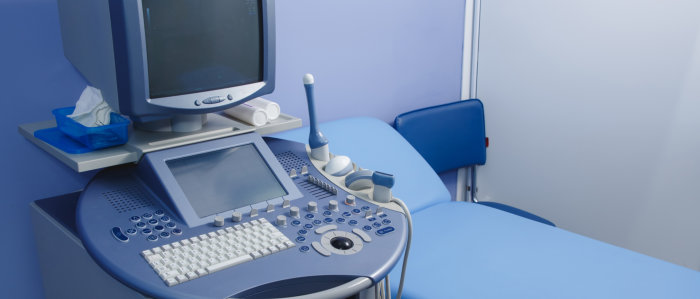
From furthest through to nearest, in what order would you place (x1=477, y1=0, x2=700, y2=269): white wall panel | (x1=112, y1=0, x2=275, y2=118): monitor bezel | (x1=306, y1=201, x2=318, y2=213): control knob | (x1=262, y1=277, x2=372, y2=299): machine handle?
(x1=477, y1=0, x2=700, y2=269): white wall panel → (x1=306, y1=201, x2=318, y2=213): control knob → (x1=112, y1=0, x2=275, y2=118): monitor bezel → (x1=262, y1=277, x2=372, y2=299): machine handle

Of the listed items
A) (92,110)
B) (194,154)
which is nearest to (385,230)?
(194,154)

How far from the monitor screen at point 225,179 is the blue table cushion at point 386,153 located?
0.56 meters

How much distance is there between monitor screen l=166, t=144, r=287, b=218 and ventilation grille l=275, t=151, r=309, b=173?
115 mm

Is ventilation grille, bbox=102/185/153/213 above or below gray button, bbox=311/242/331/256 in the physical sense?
above

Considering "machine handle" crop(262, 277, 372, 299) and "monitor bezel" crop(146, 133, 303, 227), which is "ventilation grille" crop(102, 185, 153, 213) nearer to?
"monitor bezel" crop(146, 133, 303, 227)

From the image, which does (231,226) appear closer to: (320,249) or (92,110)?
(320,249)

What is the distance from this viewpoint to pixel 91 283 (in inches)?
45.3

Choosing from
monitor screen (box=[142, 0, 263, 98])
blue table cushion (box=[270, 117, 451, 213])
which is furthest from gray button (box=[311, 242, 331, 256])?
blue table cushion (box=[270, 117, 451, 213])

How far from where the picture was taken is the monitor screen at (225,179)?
113 cm

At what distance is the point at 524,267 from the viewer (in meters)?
1.47

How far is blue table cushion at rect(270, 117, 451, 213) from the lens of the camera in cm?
185

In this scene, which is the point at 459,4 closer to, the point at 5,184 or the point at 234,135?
the point at 234,135

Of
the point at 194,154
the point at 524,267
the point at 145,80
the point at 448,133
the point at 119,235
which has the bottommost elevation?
the point at 524,267

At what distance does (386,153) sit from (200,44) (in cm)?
93
